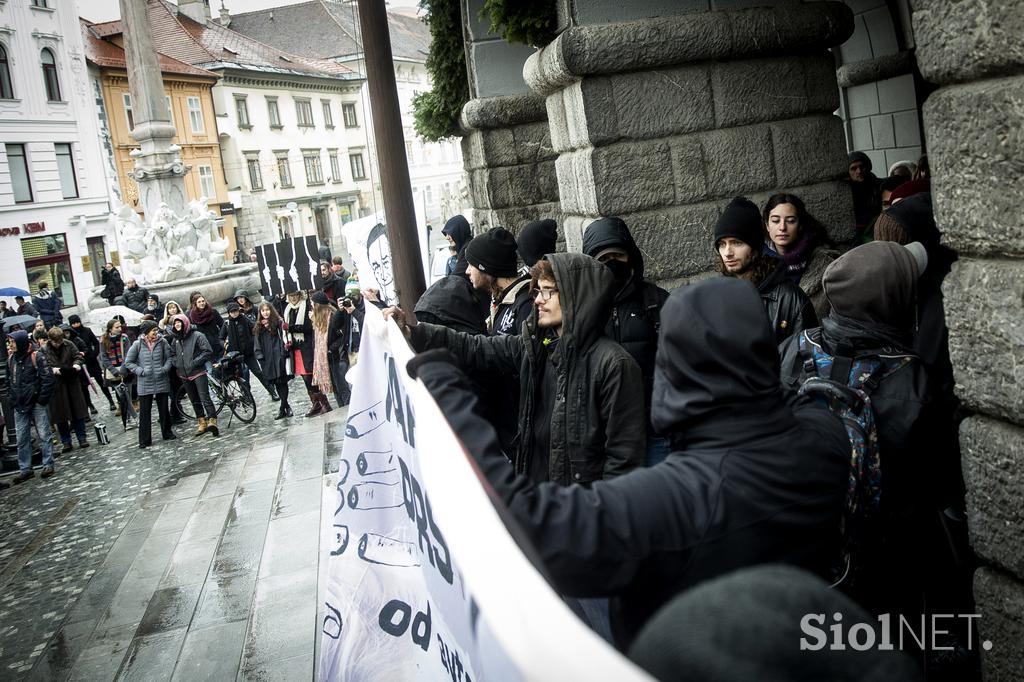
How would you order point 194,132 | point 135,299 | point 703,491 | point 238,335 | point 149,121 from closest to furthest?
point 703,491
point 238,335
point 135,299
point 149,121
point 194,132

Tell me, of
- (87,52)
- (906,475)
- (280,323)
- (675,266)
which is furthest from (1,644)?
(87,52)

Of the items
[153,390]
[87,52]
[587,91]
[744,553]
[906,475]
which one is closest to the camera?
[744,553]

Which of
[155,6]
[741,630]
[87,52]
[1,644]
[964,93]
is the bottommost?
[1,644]

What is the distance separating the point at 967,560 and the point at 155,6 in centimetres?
6328

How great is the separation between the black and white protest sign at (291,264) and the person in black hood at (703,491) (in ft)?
38.2

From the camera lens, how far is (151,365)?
41.0ft

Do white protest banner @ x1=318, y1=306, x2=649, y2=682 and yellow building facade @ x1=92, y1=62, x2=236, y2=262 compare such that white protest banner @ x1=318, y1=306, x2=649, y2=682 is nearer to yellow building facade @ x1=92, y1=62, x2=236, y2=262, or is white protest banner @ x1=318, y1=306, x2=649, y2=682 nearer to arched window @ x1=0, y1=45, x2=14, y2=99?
arched window @ x1=0, y1=45, x2=14, y2=99

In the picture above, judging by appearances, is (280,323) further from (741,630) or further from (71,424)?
(741,630)

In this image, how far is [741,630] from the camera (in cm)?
116

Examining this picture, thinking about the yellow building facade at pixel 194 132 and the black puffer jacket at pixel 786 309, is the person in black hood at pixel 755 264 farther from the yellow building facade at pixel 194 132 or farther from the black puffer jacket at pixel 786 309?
the yellow building facade at pixel 194 132

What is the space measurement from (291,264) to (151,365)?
2348 mm

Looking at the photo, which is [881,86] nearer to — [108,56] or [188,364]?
[188,364]

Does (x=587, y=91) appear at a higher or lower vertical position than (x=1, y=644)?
higher

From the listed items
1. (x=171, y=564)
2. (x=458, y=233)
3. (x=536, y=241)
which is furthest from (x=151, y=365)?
(x=536, y=241)
